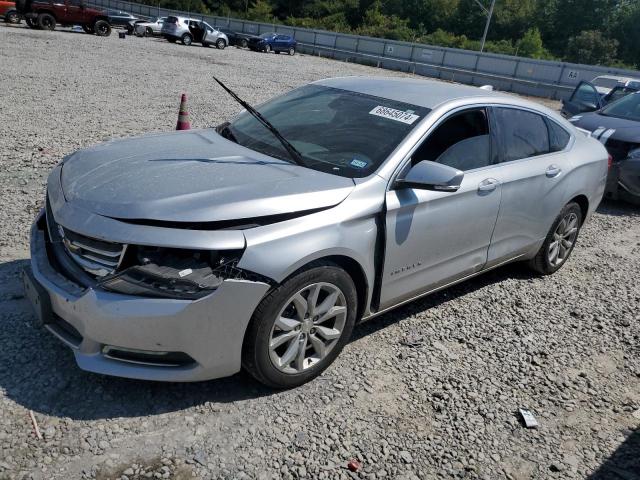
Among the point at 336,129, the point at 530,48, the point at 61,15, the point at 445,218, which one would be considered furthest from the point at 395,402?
the point at 530,48

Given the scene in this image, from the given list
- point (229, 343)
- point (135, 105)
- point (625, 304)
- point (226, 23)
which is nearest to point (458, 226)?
point (229, 343)

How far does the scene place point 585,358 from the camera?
13.1 ft

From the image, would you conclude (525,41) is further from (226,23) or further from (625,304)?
(625,304)

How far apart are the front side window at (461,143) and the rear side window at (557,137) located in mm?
1046

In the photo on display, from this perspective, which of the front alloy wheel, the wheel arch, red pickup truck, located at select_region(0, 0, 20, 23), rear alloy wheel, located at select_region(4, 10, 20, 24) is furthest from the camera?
rear alloy wheel, located at select_region(4, 10, 20, 24)

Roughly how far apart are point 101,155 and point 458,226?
238 centimetres

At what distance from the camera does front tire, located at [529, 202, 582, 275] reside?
4.99m

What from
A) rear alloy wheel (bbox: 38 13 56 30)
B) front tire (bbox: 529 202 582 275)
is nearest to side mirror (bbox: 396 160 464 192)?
front tire (bbox: 529 202 582 275)

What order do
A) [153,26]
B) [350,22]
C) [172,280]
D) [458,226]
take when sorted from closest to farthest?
1. [172,280]
2. [458,226]
3. [153,26]
4. [350,22]

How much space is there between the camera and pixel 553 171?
4.63 metres

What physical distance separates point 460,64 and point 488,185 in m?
32.7

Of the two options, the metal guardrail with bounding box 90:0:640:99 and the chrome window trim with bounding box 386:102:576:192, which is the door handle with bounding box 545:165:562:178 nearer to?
the chrome window trim with bounding box 386:102:576:192

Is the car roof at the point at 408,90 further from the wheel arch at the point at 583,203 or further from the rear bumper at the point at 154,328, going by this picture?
the rear bumper at the point at 154,328

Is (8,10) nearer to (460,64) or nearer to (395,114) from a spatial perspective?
(460,64)
